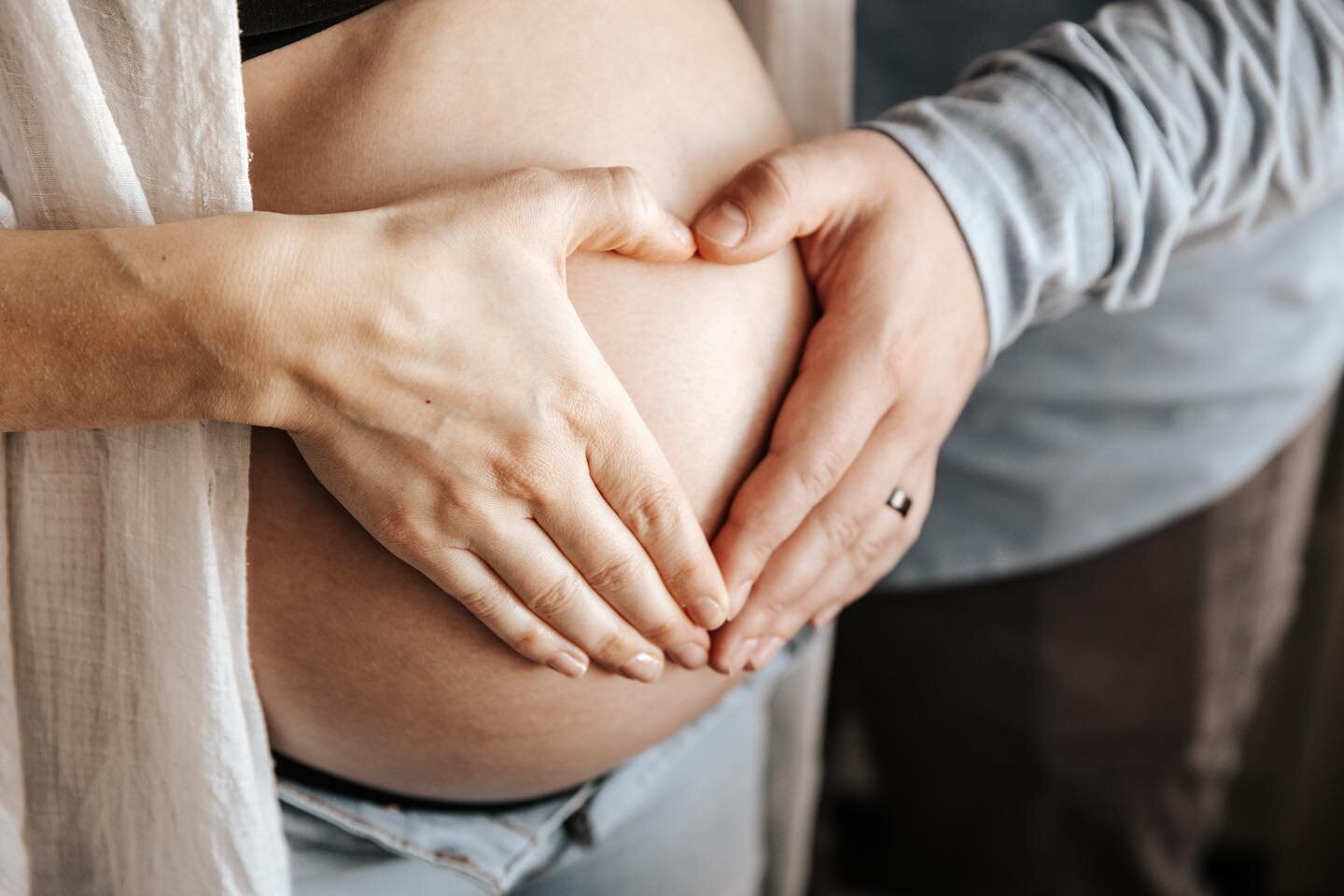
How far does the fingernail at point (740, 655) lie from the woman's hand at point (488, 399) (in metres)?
0.08

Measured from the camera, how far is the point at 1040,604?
1.07 m

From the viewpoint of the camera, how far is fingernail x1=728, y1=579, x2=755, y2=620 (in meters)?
0.60

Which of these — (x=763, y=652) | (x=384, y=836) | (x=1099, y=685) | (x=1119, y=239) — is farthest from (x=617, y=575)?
(x=1099, y=685)

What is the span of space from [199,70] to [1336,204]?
0.87 metres

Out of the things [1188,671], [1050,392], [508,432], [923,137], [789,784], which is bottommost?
[789,784]

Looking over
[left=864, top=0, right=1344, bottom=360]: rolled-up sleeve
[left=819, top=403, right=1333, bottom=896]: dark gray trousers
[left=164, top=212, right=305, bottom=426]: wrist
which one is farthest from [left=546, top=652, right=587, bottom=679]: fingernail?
[left=819, top=403, right=1333, bottom=896]: dark gray trousers

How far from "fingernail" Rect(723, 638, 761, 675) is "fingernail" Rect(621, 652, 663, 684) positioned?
0.05 meters

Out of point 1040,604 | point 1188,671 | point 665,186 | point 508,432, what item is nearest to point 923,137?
point 665,186

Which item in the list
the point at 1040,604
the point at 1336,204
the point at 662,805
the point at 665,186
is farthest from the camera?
the point at 1040,604

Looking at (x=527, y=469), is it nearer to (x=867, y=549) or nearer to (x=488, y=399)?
(x=488, y=399)

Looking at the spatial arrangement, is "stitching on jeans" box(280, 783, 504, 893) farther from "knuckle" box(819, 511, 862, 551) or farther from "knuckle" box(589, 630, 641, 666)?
"knuckle" box(819, 511, 862, 551)

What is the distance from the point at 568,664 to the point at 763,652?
13 cm

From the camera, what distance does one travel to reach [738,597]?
0.60 meters

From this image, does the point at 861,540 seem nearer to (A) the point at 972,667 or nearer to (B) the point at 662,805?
(B) the point at 662,805
